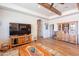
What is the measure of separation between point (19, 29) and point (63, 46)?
109 centimetres

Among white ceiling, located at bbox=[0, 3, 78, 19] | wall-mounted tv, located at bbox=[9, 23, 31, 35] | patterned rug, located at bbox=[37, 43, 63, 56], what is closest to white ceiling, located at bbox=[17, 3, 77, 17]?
white ceiling, located at bbox=[0, 3, 78, 19]

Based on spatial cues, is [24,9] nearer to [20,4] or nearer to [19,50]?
[20,4]

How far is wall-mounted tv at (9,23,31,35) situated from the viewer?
170 cm

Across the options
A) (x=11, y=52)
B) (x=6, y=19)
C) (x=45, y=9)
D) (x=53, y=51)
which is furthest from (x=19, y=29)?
(x=53, y=51)

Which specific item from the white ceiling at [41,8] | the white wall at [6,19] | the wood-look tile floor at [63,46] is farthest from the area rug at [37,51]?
the white ceiling at [41,8]

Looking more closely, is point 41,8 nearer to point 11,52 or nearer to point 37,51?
point 37,51

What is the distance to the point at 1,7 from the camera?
61.1 inches

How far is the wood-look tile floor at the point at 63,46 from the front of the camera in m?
1.69

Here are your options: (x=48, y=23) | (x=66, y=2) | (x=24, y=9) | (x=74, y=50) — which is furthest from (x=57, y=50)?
(x=24, y=9)

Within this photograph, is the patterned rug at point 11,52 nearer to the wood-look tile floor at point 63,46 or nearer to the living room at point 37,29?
the living room at point 37,29

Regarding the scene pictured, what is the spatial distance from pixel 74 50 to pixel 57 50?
356 mm

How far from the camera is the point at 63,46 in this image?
1.87 metres

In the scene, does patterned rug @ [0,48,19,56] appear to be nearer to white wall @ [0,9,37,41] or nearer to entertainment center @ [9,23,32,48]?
entertainment center @ [9,23,32,48]

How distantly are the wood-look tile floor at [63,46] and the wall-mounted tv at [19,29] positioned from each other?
388mm
